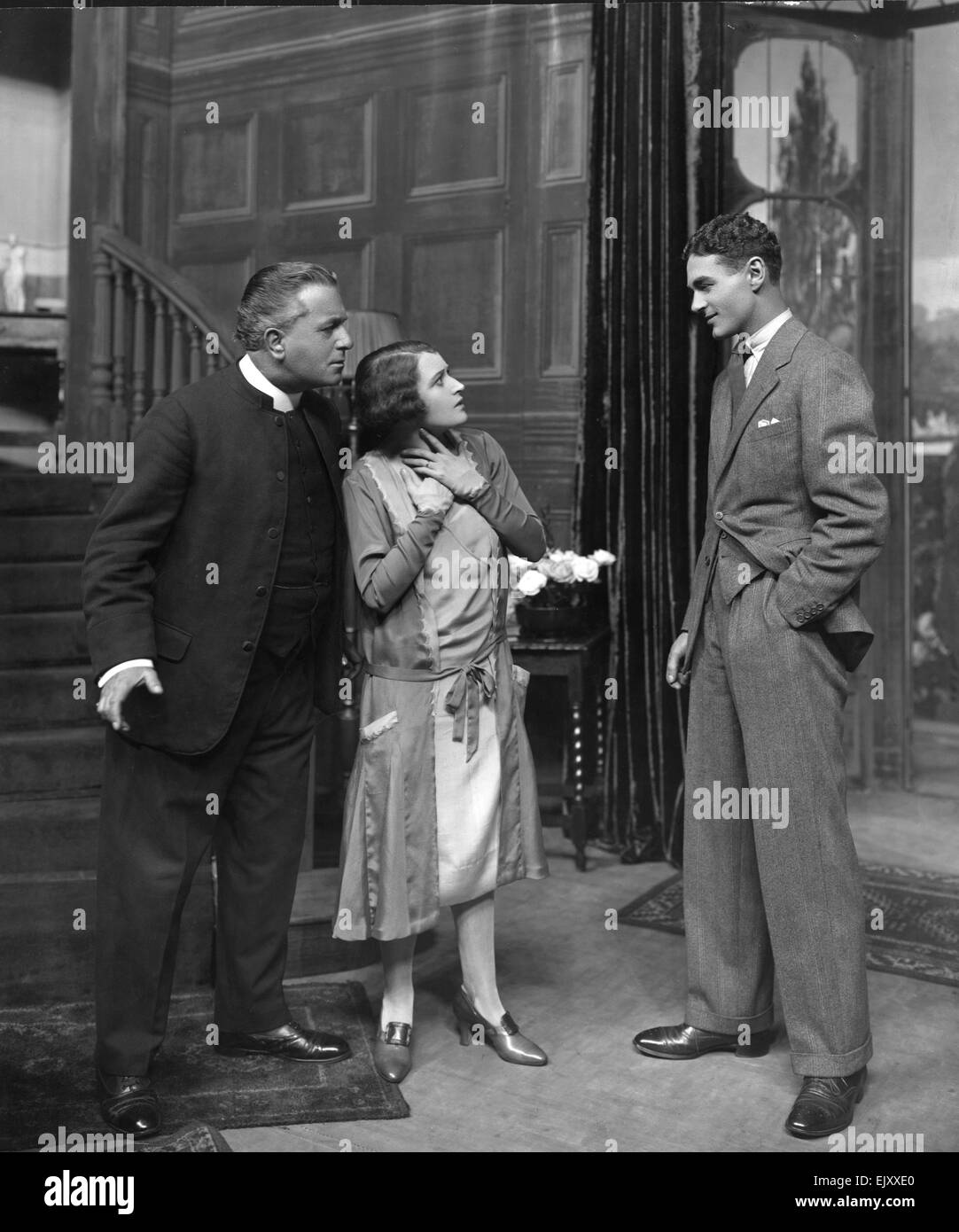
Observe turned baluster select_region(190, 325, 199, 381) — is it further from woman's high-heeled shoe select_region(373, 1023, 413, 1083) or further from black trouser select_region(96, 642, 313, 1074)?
woman's high-heeled shoe select_region(373, 1023, 413, 1083)

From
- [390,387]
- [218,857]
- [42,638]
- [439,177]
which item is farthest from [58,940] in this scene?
[439,177]

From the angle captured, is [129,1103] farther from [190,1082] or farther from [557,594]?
[557,594]

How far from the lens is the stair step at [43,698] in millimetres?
4109

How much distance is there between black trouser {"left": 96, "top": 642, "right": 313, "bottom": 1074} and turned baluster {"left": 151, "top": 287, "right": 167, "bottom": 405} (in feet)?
7.93

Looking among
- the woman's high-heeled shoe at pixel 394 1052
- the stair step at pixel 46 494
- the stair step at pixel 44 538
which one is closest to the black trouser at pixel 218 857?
the woman's high-heeled shoe at pixel 394 1052

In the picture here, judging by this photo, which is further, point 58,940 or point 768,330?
point 58,940

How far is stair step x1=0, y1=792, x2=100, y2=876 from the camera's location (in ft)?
11.9

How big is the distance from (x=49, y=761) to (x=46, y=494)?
1.30m

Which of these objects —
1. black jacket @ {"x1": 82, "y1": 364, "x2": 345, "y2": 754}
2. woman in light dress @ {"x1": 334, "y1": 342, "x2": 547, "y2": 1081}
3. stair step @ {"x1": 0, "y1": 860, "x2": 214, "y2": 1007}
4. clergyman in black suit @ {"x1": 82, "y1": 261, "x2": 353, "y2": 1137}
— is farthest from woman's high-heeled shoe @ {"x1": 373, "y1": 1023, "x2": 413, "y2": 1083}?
black jacket @ {"x1": 82, "y1": 364, "x2": 345, "y2": 754}

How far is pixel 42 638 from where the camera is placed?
4285 mm

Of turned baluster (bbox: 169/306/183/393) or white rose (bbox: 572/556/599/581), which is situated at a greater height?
turned baluster (bbox: 169/306/183/393)

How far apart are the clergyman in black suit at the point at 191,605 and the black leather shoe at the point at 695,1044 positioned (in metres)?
1.15

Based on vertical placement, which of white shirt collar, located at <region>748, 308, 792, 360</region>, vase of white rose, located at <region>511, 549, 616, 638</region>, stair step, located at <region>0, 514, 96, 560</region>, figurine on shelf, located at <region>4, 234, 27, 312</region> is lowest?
vase of white rose, located at <region>511, 549, 616, 638</region>

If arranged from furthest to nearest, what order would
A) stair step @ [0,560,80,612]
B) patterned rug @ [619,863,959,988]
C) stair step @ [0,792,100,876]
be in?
stair step @ [0,560,80,612] → patterned rug @ [619,863,959,988] → stair step @ [0,792,100,876]
